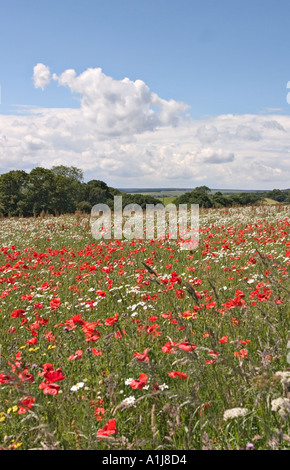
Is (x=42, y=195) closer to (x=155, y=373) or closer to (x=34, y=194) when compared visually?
(x=34, y=194)

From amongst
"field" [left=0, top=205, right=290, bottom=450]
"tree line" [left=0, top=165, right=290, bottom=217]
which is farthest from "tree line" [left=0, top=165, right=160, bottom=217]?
"field" [left=0, top=205, right=290, bottom=450]

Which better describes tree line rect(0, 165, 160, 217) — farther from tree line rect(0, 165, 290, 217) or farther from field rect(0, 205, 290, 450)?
field rect(0, 205, 290, 450)

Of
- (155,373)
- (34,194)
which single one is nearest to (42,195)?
(34,194)

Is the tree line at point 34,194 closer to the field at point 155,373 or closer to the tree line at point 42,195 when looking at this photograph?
the tree line at point 42,195

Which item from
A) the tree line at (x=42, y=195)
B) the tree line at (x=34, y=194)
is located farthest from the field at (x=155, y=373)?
the tree line at (x=34, y=194)

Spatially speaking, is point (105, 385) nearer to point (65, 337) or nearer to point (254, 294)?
point (65, 337)

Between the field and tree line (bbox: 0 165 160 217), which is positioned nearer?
the field

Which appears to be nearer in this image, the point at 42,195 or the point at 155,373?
the point at 155,373

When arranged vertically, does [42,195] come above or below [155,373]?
above

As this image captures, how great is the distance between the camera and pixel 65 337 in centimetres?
419

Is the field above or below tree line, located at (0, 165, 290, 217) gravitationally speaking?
below
